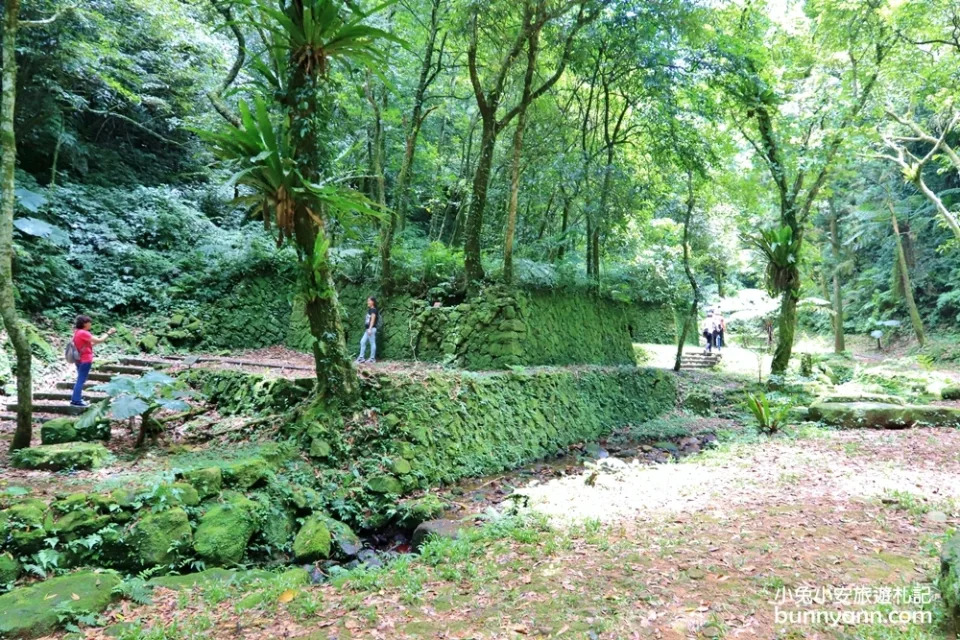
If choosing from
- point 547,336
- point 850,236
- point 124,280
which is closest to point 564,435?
point 547,336

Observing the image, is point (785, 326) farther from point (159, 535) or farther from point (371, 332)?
point (159, 535)

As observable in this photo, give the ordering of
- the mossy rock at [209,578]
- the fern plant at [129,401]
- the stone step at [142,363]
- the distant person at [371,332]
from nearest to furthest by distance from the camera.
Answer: the mossy rock at [209,578], the fern plant at [129,401], the stone step at [142,363], the distant person at [371,332]

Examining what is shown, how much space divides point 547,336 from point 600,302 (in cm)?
279

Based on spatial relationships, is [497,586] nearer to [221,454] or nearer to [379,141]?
[221,454]

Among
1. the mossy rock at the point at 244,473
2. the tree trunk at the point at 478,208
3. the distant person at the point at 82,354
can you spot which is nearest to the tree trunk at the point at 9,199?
the distant person at the point at 82,354

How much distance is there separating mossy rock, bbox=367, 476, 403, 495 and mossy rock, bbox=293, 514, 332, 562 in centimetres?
90

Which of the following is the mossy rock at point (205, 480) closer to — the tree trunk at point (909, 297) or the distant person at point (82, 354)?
the distant person at point (82, 354)

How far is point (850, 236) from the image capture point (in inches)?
822

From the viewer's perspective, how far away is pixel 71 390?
275 inches

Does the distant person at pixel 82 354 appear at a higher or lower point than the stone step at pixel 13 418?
higher

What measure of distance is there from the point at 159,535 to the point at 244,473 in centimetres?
97

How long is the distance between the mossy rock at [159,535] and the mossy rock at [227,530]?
0.13 meters

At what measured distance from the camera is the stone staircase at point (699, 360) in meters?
15.4

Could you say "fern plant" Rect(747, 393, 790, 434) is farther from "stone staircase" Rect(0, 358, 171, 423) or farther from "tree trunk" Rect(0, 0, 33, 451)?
"tree trunk" Rect(0, 0, 33, 451)
